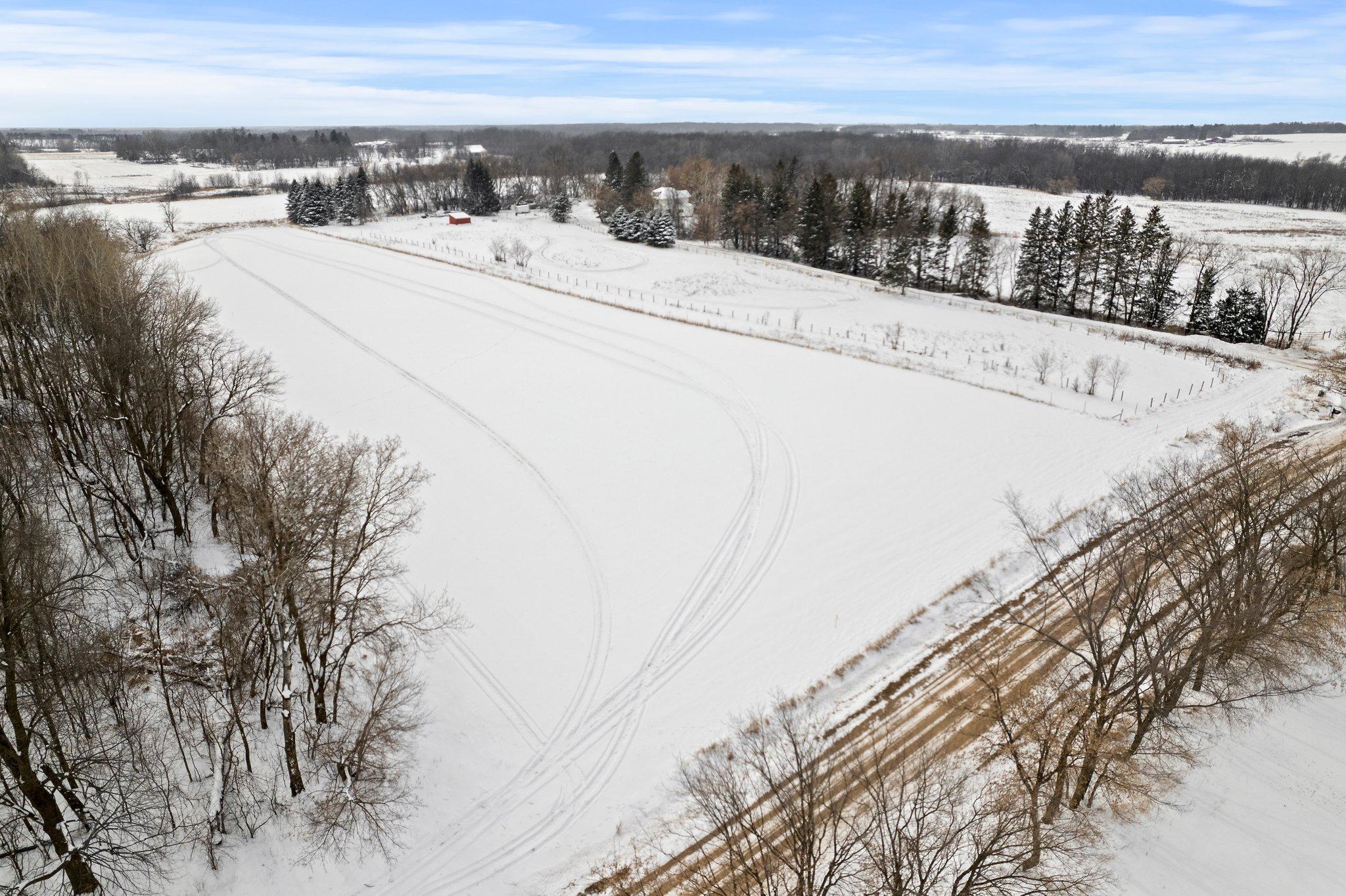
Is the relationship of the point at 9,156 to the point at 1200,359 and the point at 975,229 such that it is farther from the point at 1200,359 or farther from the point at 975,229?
the point at 1200,359

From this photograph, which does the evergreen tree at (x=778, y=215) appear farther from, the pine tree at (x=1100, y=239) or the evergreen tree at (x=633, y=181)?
the pine tree at (x=1100, y=239)

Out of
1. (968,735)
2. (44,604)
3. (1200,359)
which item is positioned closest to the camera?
(44,604)

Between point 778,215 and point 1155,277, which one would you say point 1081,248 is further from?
point 778,215

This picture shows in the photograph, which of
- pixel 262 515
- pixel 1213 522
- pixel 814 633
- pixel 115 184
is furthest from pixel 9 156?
pixel 1213 522

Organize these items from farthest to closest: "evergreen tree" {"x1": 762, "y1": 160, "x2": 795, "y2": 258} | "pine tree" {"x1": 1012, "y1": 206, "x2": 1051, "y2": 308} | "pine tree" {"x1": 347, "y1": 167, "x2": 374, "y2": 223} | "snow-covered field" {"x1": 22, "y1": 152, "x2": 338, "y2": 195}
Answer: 1. "snow-covered field" {"x1": 22, "y1": 152, "x2": 338, "y2": 195}
2. "pine tree" {"x1": 347, "y1": 167, "x2": 374, "y2": 223}
3. "evergreen tree" {"x1": 762, "y1": 160, "x2": 795, "y2": 258}
4. "pine tree" {"x1": 1012, "y1": 206, "x2": 1051, "y2": 308}

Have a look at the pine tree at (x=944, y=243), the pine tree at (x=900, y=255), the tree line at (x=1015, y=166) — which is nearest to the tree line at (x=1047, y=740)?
the pine tree at (x=900, y=255)

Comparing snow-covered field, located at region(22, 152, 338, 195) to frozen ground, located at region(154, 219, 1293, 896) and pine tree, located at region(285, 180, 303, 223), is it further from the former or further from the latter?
frozen ground, located at region(154, 219, 1293, 896)

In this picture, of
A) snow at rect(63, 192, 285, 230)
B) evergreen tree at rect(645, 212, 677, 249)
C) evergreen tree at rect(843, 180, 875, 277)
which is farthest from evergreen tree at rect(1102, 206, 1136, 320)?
snow at rect(63, 192, 285, 230)
